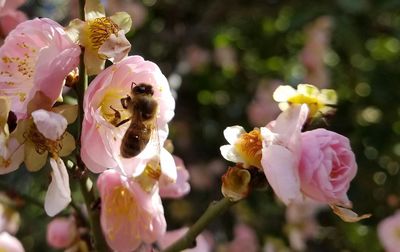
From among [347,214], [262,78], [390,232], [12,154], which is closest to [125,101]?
[12,154]

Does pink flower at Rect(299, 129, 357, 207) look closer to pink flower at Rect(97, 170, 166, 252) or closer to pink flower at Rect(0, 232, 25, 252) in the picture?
pink flower at Rect(97, 170, 166, 252)

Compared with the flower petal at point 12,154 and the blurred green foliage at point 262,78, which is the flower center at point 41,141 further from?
the blurred green foliage at point 262,78

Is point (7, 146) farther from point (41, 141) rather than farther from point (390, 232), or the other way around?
point (390, 232)

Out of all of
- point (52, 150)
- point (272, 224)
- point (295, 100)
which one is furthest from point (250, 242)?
point (52, 150)

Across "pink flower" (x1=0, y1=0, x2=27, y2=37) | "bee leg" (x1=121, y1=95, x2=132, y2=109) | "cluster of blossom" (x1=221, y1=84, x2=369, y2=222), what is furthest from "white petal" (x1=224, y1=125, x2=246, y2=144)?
"pink flower" (x1=0, y1=0, x2=27, y2=37)

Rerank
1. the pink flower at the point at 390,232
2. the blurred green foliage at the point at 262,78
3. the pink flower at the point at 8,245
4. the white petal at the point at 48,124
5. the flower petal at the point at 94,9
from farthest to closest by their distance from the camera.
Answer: the blurred green foliage at the point at 262,78 → the pink flower at the point at 390,232 → the pink flower at the point at 8,245 → the flower petal at the point at 94,9 → the white petal at the point at 48,124

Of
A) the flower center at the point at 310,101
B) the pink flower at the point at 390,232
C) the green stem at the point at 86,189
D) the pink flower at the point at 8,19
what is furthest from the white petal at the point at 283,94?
the pink flower at the point at 390,232
